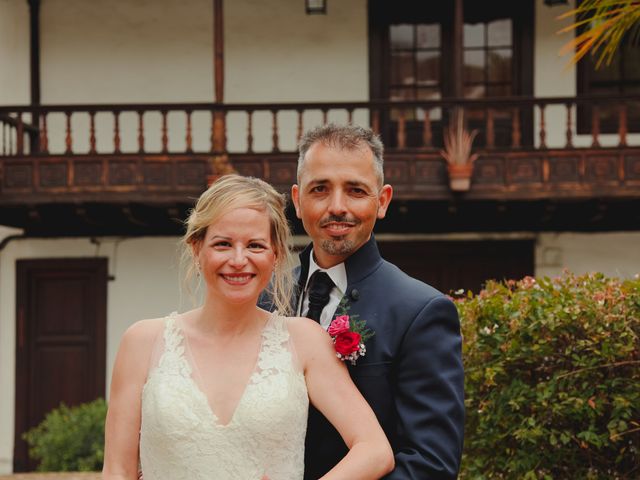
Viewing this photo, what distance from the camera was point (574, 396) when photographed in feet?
15.2

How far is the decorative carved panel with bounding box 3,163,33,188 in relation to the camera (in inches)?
384

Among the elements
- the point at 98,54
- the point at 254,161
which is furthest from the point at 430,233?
the point at 98,54

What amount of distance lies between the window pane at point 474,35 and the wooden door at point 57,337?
530 centimetres

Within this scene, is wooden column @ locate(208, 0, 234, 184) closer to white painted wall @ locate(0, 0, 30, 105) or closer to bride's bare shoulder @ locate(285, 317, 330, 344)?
white painted wall @ locate(0, 0, 30, 105)

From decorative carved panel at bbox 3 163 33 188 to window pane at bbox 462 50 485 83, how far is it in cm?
531

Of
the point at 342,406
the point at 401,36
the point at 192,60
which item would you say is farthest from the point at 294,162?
the point at 342,406

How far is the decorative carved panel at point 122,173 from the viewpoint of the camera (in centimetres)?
971

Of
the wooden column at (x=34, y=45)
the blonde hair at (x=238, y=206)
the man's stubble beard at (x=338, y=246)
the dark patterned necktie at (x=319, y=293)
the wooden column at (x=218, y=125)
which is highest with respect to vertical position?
the wooden column at (x=34, y=45)

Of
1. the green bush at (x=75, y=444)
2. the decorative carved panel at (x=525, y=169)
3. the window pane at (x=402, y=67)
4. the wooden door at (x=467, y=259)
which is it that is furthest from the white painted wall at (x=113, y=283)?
the decorative carved panel at (x=525, y=169)

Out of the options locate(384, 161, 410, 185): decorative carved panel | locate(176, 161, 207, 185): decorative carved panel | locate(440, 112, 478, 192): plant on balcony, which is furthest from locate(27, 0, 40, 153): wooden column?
locate(440, 112, 478, 192): plant on balcony

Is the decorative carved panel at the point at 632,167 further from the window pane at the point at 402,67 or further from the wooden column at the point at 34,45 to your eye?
the wooden column at the point at 34,45

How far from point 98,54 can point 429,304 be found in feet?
31.2

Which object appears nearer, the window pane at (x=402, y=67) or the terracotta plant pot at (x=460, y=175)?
the terracotta plant pot at (x=460, y=175)

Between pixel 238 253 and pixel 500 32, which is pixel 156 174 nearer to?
pixel 500 32
